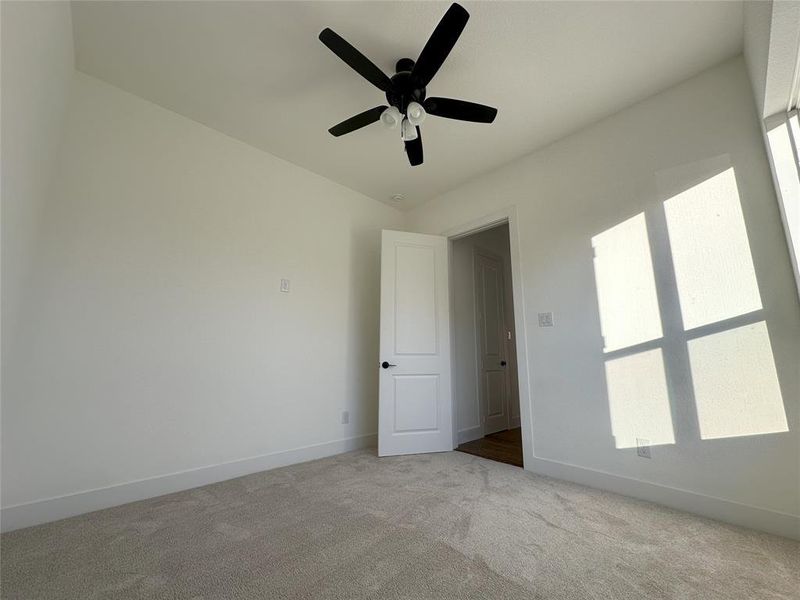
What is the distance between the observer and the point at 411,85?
180cm

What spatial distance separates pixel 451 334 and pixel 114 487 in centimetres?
297

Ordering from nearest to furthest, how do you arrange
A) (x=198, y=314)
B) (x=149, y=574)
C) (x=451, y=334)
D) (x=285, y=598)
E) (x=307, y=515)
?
1. (x=285, y=598)
2. (x=149, y=574)
3. (x=307, y=515)
4. (x=198, y=314)
5. (x=451, y=334)

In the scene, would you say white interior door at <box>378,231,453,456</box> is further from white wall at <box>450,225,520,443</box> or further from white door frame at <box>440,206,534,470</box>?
white door frame at <box>440,206,534,470</box>

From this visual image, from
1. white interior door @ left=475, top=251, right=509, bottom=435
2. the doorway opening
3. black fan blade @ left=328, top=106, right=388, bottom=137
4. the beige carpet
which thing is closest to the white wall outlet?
the beige carpet

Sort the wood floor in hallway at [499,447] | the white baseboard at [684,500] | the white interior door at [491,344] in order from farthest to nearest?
the white interior door at [491,344], the wood floor in hallway at [499,447], the white baseboard at [684,500]

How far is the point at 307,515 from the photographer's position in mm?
1879

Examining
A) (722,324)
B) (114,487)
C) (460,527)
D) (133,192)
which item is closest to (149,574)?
(114,487)

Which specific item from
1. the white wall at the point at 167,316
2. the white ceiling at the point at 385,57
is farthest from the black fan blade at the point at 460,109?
the white wall at the point at 167,316

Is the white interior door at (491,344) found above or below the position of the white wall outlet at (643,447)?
above

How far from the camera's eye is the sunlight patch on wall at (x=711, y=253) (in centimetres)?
186

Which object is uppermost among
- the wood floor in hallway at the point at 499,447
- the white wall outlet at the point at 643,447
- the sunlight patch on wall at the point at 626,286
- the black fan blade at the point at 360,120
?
the black fan blade at the point at 360,120

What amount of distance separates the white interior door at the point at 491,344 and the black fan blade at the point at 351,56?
289 centimetres

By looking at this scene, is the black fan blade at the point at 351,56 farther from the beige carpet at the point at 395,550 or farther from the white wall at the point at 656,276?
the beige carpet at the point at 395,550

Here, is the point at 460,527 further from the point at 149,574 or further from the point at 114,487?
the point at 114,487
